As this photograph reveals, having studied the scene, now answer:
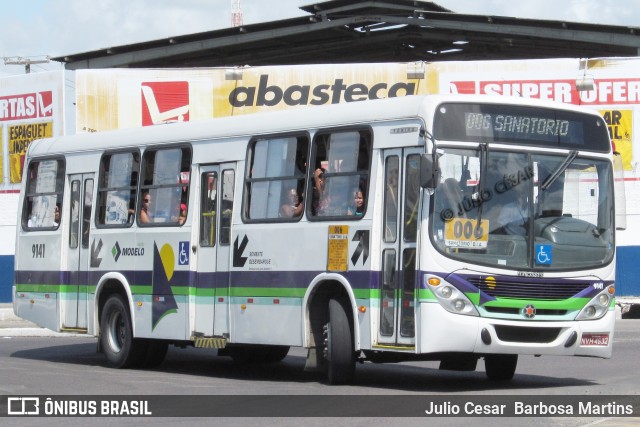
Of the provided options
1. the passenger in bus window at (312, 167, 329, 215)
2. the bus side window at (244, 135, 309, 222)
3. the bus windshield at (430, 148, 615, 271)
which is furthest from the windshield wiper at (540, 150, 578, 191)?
the bus side window at (244, 135, 309, 222)

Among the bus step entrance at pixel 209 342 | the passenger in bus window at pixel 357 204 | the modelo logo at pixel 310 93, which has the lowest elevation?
the bus step entrance at pixel 209 342

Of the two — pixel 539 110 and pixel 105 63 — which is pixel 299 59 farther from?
pixel 539 110

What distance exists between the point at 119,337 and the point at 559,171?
22.9 feet

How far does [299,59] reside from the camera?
146 ft

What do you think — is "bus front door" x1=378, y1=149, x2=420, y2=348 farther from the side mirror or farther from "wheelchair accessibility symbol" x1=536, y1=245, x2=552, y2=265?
"wheelchair accessibility symbol" x1=536, y1=245, x2=552, y2=265

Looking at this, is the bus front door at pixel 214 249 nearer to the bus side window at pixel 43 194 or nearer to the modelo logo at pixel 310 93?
the bus side window at pixel 43 194

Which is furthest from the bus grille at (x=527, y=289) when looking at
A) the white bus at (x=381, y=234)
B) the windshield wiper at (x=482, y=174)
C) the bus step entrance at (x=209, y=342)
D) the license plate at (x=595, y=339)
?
the bus step entrance at (x=209, y=342)

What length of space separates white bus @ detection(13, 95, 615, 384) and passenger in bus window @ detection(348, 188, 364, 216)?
0.02 meters

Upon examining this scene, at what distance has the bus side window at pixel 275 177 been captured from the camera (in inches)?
590

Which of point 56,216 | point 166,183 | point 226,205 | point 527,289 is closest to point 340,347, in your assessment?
point 527,289

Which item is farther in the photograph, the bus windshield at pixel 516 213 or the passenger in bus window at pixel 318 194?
the passenger in bus window at pixel 318 194

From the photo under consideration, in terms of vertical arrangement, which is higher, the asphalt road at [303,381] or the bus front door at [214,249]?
the bus front door at [214,249]

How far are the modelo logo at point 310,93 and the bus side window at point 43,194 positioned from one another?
49.4 feet

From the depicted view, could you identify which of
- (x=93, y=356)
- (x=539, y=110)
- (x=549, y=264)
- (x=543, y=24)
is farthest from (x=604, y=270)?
(x=543, y=24)
